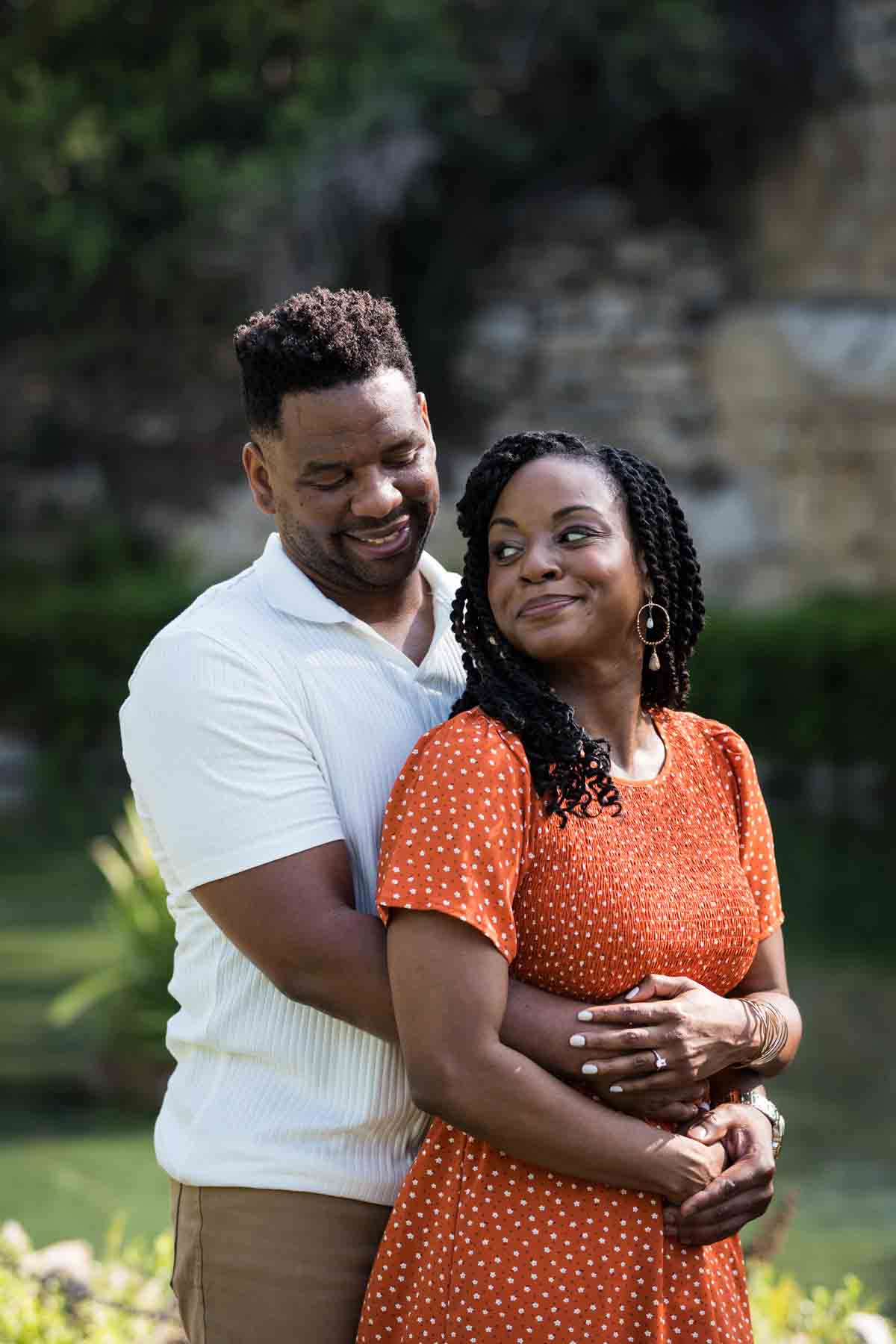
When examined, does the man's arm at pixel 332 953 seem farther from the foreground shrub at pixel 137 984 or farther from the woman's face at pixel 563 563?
the foreground shrub at pixel 137 984

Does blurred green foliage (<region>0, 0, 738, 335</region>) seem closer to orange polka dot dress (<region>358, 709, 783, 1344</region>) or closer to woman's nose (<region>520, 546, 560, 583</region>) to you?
woman's nose (<region>520, 546, 560, 583</region>)

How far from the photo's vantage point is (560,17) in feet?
57.7

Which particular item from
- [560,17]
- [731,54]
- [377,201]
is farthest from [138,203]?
[731,54]

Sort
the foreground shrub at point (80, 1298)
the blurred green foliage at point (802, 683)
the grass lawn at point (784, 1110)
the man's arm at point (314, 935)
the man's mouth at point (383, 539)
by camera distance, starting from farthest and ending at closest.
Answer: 1. the blurred green foliage at point (802, 683)
2. the grass lawn at point (784, 1110)
3. the foreground shrub at point (80, 1298)
4. the man's mouth at point (383, 539)
5. the man's arm at point (314, 935)

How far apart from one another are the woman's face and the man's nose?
8.6 inches

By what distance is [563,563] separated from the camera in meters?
2.36

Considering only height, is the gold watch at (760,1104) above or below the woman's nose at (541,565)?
below

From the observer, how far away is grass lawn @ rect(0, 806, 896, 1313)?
5.61m

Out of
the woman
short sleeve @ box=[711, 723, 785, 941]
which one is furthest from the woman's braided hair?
short sleeve @ box=[711, 723, 785, 941]

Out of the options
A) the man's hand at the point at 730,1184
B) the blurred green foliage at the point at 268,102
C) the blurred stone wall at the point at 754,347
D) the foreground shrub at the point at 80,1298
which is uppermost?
the blurred green foliage at the point at 268,102

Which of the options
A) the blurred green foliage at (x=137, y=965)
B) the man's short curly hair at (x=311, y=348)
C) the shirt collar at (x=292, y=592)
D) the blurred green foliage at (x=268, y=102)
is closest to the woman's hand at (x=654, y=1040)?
the shirt collar at (x=292, y=592)

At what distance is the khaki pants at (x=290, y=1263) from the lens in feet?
7.82

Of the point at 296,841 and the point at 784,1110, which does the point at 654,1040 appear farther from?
the point at 784,1110

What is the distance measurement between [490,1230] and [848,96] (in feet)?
55.4
